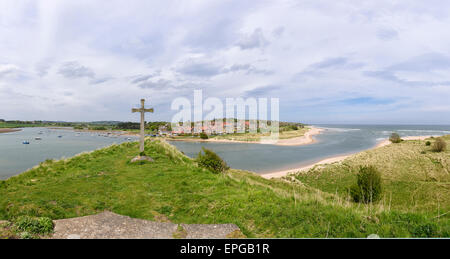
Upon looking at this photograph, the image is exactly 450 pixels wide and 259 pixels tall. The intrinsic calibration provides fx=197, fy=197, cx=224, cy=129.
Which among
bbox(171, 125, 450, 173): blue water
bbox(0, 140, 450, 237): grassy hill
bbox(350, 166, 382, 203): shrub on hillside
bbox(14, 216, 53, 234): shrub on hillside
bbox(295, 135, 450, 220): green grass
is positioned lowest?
bbox(171, 125, 450, 173): blue water

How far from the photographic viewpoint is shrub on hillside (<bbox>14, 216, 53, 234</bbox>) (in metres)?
2.71

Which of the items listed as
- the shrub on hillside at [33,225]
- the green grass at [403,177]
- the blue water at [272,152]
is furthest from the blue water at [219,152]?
the shrub on hillside at [33,225]

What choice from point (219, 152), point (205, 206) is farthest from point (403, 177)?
point (219, 152)

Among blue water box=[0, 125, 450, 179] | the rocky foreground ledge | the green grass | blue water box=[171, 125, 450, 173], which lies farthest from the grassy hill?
blue water box=[171, 125, 450, 173]

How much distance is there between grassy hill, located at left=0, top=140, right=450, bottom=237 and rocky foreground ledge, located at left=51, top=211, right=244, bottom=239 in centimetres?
31

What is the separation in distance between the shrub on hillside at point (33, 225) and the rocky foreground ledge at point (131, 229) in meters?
0.12

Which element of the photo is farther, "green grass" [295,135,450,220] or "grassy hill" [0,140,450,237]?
"green grass" [295,135,450,220]

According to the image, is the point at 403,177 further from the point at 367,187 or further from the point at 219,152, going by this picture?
the point at 219,152

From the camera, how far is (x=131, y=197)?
473cm

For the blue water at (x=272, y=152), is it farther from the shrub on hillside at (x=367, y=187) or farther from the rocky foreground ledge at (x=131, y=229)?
the rocky foreground ledge at (x=131, y=229)

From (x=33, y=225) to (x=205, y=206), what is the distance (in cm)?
265

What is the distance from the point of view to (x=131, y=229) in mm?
3076

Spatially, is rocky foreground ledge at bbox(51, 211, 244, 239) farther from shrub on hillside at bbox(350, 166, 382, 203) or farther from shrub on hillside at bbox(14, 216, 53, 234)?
shrub on hillside at bbox(350, 166, 382, 203)
